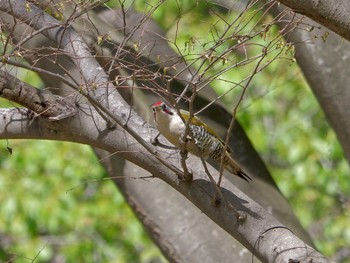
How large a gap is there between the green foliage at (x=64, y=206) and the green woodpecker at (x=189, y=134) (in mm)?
2538

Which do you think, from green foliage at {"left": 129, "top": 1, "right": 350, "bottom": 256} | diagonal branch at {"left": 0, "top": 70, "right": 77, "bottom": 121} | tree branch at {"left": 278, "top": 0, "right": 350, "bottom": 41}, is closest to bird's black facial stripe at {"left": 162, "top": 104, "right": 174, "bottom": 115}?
diagonal branch at {"left": 0, "top": 70, "right": 77, "bottom": 121}

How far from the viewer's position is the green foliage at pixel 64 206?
5629 millimetres

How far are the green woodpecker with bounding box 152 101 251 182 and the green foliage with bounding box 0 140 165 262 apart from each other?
2.54 metres

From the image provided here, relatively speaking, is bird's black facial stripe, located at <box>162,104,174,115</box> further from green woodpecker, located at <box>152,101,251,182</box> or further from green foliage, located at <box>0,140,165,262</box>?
green foliage, located at <box>0,140,165,262</box>

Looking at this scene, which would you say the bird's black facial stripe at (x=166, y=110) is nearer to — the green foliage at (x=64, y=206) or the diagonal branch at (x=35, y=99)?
the diagonal branch at (x=35, y=99)

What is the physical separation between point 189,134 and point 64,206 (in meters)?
3.33

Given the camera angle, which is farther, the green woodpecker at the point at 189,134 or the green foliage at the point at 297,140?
the green foliage at the point at 297,140

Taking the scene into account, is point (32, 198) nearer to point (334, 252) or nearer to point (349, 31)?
point (334, 252)

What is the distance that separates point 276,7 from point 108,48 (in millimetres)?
699

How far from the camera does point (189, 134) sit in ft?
8.13

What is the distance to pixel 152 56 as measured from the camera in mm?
3467

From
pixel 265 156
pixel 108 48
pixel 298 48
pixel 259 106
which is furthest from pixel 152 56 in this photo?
pixel 265 156

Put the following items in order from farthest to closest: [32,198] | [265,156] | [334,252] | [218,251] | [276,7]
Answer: [265,156], [334,252], [32,198], [218,251], [276,7]

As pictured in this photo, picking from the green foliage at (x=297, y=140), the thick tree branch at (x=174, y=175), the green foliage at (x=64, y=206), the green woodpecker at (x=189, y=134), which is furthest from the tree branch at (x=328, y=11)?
the green foliage at (x=64, y=206)
